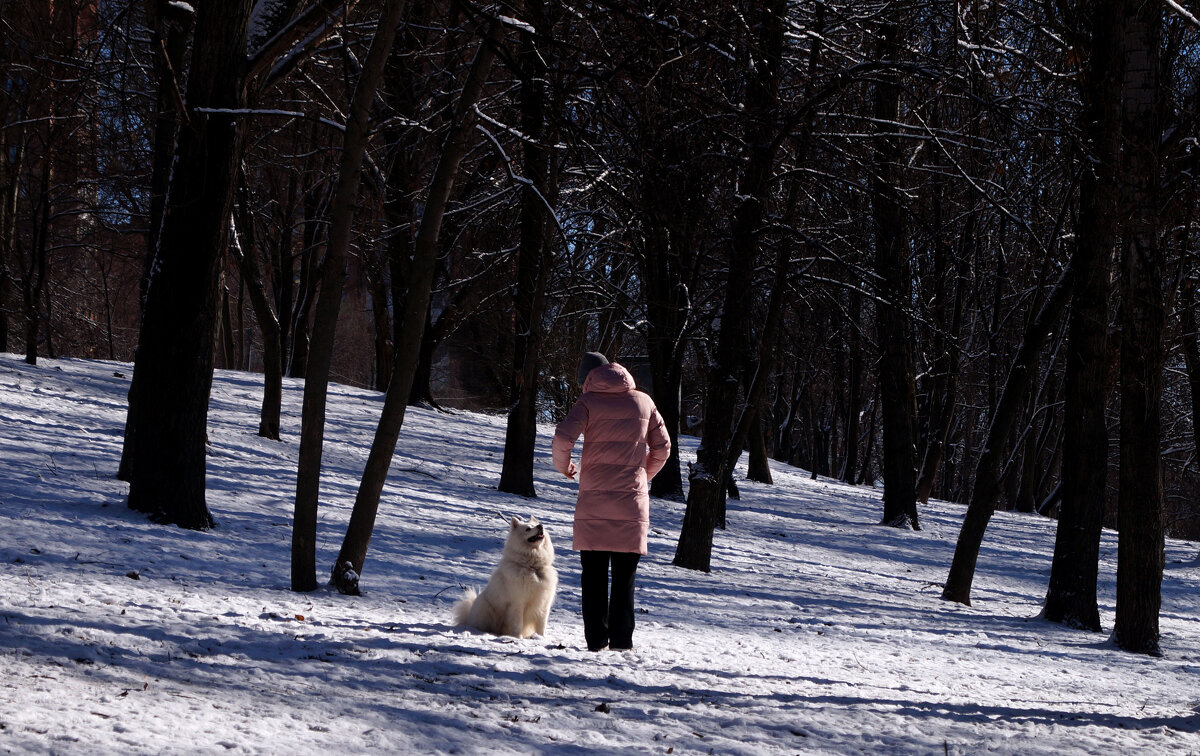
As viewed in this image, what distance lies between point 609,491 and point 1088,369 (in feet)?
22.3

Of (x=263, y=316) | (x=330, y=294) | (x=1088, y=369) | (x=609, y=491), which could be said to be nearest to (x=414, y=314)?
(x=330, y=294)

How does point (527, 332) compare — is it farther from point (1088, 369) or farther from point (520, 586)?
point (520, 586)

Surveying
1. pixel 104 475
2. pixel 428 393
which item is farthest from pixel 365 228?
pixel 104 475

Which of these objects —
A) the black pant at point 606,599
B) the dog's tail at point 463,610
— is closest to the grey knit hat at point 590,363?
the black pant at point 606,599

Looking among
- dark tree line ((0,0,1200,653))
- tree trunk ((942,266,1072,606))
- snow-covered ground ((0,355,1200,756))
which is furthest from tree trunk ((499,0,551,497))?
tree trunk ((942,266,1072,606))

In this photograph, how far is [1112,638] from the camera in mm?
9820

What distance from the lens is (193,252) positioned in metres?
8.05

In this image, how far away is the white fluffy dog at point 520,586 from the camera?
639 cm

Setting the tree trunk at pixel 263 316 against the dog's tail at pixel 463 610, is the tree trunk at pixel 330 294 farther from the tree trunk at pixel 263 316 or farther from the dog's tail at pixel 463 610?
the tree trunk at pixel 263 316

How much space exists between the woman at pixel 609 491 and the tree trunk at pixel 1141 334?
4326 millimetres

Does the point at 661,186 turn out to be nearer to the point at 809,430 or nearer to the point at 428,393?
the point at 428,393

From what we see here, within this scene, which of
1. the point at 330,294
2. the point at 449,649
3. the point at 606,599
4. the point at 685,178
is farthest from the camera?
the point at 685,178

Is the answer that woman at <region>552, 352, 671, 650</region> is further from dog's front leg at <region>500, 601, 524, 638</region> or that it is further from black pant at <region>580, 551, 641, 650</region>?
dog's front leg at <region>500, 601, 524, 638</region>

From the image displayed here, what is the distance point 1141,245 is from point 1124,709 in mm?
3855
